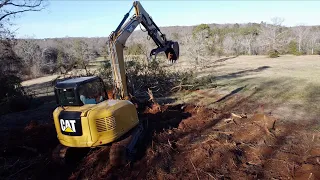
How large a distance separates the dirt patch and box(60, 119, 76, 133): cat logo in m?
1.08

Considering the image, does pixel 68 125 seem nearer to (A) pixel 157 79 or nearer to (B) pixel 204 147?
(B) pixel 204 147

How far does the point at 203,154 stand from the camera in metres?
6.37

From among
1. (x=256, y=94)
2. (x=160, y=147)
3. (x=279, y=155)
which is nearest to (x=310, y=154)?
(x=279, y=155)

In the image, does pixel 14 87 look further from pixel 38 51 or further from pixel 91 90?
pixel 38 51

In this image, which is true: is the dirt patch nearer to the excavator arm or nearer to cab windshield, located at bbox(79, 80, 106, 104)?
cab windshield, located at bbox(79, 80, 106, 104)

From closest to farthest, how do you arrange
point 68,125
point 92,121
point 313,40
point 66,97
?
1. point 92,121
2. point 68,125
3. point 66,97
4. point 313,40

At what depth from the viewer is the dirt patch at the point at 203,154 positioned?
5.68 m

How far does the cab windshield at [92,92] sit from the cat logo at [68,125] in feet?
2.13

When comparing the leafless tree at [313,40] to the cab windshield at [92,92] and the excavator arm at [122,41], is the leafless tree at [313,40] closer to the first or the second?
the excavator arm at [122,41]

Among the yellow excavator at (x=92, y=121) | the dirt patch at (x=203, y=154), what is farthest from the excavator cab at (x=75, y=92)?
the dirt patch at (x=203, y=154)

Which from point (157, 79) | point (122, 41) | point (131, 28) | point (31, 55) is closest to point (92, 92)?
point (122, 41)

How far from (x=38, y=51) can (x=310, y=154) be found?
4328 cm

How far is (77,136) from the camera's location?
6.08 metres

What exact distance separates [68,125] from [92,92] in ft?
3.93
